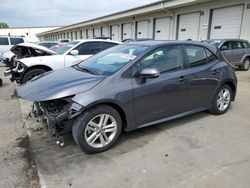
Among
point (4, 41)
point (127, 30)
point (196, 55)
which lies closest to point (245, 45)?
point (196, 55)

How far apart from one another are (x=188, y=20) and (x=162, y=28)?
285 centimetres

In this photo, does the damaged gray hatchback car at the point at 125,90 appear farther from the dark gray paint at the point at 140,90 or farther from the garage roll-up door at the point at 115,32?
the garage roll-up door at the point at 115,32

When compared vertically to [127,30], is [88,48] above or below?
below

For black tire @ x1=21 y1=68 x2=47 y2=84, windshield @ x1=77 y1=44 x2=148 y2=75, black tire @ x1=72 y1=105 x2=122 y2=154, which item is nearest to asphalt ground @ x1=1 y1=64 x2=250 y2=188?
black tire @ x1=72 y1=105 x2=122 y2=154

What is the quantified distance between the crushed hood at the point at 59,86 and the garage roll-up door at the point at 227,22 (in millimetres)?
12144

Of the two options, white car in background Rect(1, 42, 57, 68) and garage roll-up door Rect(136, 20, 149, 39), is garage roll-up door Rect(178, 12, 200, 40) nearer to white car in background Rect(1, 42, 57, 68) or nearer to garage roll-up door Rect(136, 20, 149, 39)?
garage roll-up door Rect(136, 20, 149, 39)

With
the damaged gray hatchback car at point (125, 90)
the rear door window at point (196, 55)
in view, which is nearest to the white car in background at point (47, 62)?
the damaged gray hatchback car at point (125, 90)

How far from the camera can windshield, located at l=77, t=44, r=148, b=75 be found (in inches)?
150

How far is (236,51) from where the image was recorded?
1130 centimetres

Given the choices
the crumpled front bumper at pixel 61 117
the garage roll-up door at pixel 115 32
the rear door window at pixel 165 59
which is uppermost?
the garage roll-up door at pixel 115 32

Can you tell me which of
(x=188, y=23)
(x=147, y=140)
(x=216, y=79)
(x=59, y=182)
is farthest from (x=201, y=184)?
(x=188, y=23)

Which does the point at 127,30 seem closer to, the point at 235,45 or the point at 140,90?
the point at 235,45

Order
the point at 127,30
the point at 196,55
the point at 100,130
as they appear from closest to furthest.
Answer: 1. the point at 100,130
2. the point at 196,55
3. the point at 127,30

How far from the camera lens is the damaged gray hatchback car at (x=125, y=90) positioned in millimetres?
3264
